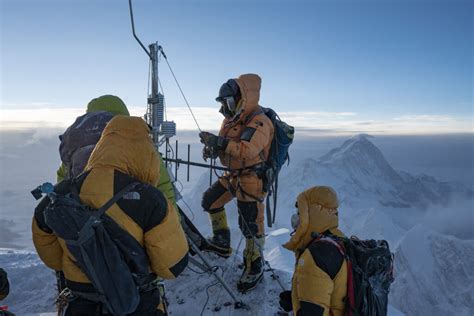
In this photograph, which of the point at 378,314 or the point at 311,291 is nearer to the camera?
the point at 311,291

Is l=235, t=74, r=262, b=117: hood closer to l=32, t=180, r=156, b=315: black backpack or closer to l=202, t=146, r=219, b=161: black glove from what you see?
l=202, t=146, r=219, b=161: black glove

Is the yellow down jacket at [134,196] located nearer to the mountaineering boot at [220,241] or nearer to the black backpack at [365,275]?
the black backpack at [365,275]

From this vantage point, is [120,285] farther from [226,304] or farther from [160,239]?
[226,304]

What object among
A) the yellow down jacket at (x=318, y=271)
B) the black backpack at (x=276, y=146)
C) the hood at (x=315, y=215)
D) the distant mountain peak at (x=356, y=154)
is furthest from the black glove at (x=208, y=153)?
the distant mountain peak at (x=356, y=154)

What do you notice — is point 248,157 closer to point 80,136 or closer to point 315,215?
point 315,215

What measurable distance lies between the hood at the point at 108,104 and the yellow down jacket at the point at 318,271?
239cm

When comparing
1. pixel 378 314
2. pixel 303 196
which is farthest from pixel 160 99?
pixel 378 314

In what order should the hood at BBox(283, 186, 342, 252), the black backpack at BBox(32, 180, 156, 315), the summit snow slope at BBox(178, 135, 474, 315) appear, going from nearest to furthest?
the black backpack at BBox(32, 180, 156, 315)
the hood at BBox(283, 186, 342, 252)
the summit snow slope at BBox(178, 135, 474, 315)

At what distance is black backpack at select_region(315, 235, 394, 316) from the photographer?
275 centimetres

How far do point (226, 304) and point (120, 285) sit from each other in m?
2.97

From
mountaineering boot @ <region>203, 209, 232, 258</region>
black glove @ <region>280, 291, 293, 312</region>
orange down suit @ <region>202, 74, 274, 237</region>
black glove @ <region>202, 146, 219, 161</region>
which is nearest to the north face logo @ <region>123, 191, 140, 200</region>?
black glove @ <region>280, 291, 293, 312</region>

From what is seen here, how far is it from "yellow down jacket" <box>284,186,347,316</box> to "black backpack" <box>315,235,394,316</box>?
2.4 inches

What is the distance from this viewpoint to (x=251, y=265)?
5344mm

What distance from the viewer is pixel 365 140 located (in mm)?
111938
